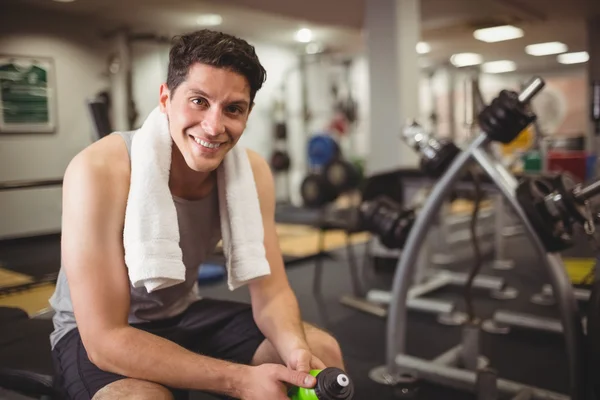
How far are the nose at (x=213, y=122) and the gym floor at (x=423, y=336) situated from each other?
45 cm

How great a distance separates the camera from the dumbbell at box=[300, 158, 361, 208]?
3.50 meters

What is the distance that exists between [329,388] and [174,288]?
0.48 m

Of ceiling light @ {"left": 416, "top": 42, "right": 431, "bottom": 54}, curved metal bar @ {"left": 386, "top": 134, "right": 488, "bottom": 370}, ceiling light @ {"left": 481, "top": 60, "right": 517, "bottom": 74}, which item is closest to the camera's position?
curved metal bar @ {"left": 386, "top": 134, "right": 488, "bottom": 370}

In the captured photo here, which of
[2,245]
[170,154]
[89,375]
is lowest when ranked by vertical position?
[89,375]

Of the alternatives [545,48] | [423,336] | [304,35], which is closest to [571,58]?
[545,48]

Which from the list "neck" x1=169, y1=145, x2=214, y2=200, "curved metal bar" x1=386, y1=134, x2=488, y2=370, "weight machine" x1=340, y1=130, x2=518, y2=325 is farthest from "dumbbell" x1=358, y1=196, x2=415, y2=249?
"neck" x1=169, y1=145, x2=214, y2=200

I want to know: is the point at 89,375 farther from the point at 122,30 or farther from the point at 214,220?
the point at 122,30

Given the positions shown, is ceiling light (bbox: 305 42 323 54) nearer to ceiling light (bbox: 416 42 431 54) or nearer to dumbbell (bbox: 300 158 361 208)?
ceiling light (bbox: 416 42 431 54)

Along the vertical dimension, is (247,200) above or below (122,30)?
below

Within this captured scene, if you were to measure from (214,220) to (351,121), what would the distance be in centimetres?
601

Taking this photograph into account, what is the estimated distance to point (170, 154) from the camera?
1.12 meters

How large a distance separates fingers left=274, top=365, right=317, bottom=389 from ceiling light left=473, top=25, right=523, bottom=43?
589 centimetres

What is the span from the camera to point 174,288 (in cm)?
123

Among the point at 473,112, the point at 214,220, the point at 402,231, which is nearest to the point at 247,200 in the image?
the point at 214,220
